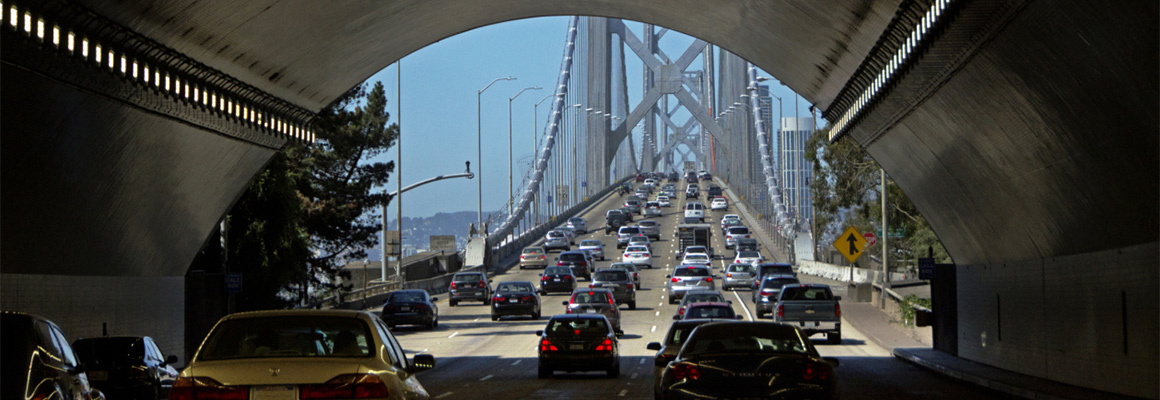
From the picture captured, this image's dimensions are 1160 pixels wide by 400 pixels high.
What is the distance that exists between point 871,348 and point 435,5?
1456 cm

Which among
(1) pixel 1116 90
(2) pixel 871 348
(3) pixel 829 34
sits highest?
(3) pixel 829 34

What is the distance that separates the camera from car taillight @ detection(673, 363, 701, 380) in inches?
502

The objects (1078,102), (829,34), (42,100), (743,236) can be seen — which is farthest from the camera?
(743,236)

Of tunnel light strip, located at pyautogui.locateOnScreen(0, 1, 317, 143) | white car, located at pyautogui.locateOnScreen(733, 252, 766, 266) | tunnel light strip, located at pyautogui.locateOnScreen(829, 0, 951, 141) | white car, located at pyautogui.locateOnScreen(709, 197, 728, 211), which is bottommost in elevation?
white car, located at pyautogui.locateOnScreen(733, 252, 766, 266)

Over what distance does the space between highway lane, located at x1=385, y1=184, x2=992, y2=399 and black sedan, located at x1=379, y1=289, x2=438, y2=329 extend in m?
0.44

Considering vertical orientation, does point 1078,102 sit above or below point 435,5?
below

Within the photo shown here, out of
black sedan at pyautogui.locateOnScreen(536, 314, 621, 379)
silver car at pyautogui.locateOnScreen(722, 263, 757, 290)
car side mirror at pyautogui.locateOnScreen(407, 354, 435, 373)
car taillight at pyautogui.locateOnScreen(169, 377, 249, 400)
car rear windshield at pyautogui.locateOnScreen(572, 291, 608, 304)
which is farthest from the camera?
silver car at pyautogui.locateOnScreen(722, 263, 757, 290)

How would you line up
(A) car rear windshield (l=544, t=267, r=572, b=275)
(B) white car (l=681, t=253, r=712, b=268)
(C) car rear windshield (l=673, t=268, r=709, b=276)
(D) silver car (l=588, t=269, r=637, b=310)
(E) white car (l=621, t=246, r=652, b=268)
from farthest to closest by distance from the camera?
1. (E) white car (l=621, t=246, r=652, b=268)
2. (B) white car (l=681, t=253, r=712, b=268)
3. (A) car rear windshield (l=544, t=267, r=572, b=275)
4. (C) car rear windshield (l=673, t=268, r=709, b=276)
5. (D) silver car (l=588, t=269, r=637, b=310)

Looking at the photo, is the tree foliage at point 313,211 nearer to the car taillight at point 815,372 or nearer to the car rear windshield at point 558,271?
the car rear windshield at point 558,271

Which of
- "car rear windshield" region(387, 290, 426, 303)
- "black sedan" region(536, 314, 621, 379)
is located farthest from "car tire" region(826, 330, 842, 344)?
"car rear windshield" region(387, 290, 426, 303)

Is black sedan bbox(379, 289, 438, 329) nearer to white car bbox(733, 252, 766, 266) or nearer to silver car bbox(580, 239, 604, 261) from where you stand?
white car bbox(733, 252, 766, 266)

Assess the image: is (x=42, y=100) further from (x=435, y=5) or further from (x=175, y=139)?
(x=435, y=5)

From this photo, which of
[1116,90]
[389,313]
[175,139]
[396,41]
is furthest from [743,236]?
[1116,90]

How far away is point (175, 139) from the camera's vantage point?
826 inches
